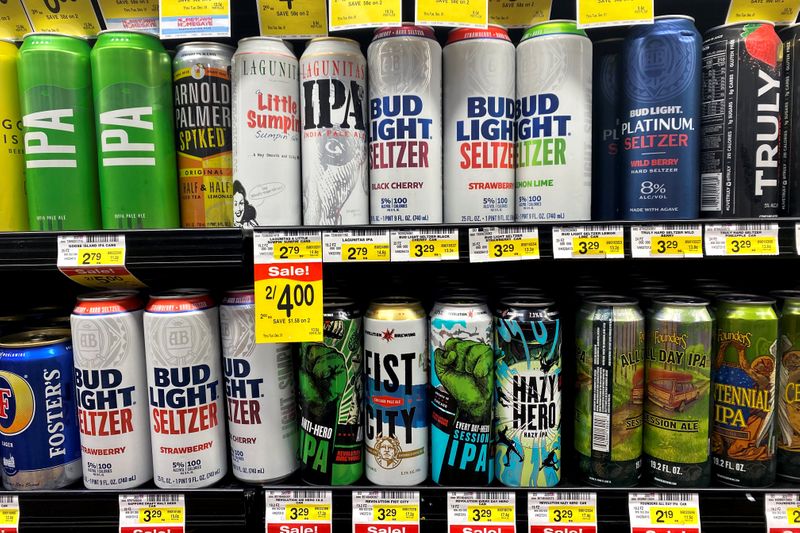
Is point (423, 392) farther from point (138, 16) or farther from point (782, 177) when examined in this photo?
point (138, 16)

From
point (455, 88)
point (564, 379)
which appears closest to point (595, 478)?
point (564, 379)

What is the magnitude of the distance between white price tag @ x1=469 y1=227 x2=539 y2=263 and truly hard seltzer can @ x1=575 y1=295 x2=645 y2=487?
0.60ft

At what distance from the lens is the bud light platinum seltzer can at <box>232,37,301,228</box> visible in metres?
0.93

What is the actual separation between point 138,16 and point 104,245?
0.54 meters

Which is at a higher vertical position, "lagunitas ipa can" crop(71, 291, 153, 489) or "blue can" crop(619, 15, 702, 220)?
"blue can" crop(619, 15, 702, 220)

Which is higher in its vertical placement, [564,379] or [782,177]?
[782,177]

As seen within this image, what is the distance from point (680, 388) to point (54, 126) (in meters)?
1.26

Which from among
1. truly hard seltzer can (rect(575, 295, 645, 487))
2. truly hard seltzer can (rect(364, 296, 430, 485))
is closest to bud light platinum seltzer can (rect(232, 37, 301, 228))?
truly hard seltzer can (rect(364, 296, 430, 485))

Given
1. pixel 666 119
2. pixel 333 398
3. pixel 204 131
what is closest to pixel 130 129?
pixel 204 131

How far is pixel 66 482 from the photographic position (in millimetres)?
932

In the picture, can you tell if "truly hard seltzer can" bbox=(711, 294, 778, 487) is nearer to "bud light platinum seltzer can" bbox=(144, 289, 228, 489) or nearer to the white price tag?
the white price tag

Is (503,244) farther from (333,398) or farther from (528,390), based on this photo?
(333,398)

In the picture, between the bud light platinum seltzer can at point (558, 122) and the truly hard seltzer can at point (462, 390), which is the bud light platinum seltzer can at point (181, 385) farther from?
the bud light platinum seltzer can at point (558, 122)

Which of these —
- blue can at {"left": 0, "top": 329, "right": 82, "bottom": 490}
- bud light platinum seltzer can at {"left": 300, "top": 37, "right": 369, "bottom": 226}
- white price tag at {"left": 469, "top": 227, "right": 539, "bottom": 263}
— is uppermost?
bud light platinum seltzer can at {"left": 300, "top": 37, "right": 369, "bottom": 226}
